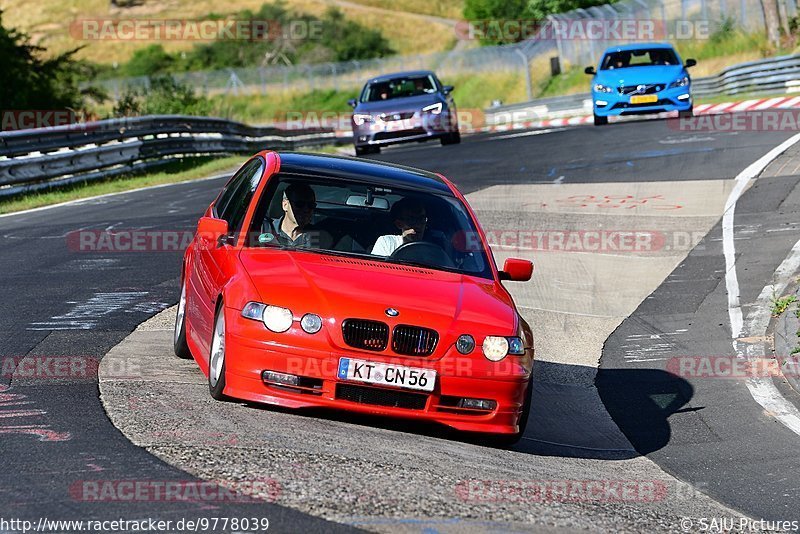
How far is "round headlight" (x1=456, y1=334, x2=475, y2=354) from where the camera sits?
688cm

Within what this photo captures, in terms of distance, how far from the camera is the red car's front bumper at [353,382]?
6.72 m

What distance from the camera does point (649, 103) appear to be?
2800 centimetres

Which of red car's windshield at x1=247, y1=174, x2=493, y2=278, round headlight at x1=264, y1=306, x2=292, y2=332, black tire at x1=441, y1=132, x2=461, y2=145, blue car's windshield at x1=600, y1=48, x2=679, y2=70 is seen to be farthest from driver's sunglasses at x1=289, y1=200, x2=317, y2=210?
blue car's windshield at x1=600, y1=48, x2=679, y2=70

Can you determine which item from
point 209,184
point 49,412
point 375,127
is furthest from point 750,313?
point 375,127

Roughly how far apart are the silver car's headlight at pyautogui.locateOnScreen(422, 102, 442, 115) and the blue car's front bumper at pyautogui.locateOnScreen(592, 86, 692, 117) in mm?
4346

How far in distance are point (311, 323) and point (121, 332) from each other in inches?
125

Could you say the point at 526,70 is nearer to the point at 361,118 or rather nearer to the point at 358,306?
the point at 361,118

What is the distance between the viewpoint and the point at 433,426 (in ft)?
23.7

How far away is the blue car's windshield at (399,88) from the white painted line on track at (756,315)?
9.78 metres

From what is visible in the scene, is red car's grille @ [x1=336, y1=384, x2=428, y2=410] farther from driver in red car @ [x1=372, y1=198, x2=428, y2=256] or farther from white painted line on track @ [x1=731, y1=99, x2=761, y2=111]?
white painted line on track @ [x1=731, y1=99, x2=761, y2=111]

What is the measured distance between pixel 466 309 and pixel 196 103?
109ft

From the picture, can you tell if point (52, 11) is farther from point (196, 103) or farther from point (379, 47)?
point (196, 103)

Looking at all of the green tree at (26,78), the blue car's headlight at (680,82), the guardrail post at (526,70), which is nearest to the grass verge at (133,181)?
the blue car's headlight at (680,82)

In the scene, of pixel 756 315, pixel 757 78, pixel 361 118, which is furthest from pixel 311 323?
pixel 757 78
